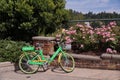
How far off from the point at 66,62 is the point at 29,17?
2018 millimetres

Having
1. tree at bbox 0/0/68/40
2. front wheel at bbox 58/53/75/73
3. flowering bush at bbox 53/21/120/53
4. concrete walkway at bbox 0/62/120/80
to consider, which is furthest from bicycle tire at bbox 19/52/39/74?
tree at bbox 0/0/68/40

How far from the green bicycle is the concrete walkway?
0.49 feet

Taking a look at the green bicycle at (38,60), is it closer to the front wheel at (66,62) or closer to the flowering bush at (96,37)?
the front wheel at (66,62)

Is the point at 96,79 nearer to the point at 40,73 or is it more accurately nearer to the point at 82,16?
the point at 40,73

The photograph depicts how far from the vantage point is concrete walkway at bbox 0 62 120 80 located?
8.23 metres

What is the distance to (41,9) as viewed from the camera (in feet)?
34.0

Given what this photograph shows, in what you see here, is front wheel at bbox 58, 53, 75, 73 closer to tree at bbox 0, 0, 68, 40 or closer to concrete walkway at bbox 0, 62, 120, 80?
concrete walkway at bbox 0, 62, 120, 80

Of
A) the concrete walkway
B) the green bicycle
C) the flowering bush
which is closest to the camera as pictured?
the concrete walkway

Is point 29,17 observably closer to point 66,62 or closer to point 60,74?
point 66,62

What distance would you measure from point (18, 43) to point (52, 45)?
0.93 m

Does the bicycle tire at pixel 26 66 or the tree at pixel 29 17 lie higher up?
the tree at pixel 29 17

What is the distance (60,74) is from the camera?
8688 mm

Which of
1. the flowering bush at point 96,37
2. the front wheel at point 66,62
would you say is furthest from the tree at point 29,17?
the front wheel at point 66,62

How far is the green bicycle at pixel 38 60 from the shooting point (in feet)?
28.9
